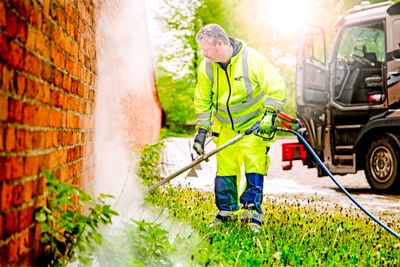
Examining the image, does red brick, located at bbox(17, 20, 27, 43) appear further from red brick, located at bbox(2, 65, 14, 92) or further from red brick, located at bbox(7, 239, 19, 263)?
red brick, located at bbox(7, 239, 19, 263)

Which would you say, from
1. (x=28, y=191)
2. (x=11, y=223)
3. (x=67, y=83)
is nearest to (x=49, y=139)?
(x=28, y=191)

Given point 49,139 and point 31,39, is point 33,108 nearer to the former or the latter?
point 31,39

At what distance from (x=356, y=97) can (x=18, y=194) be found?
8.15m

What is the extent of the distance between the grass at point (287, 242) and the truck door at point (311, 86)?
10.9ft

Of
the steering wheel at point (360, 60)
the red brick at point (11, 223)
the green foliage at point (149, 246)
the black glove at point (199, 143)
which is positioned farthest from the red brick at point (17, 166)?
the steering wheel at point (360, 60)

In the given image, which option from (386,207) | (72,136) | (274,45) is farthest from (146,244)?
(274,45)

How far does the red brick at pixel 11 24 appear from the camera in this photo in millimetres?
2084

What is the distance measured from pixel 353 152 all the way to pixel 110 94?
16.0 feet

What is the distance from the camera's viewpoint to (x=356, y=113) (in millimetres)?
9664

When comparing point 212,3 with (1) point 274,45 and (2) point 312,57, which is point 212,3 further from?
(2) point 312,57

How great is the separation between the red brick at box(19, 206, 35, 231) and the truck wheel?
23.4ft

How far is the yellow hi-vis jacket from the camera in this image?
5.48 metres

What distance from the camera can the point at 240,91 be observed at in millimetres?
5555

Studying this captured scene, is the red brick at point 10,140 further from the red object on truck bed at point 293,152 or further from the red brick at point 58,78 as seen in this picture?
the red object on truck bed at point 293,152
